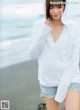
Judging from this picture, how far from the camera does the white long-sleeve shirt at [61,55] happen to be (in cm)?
132

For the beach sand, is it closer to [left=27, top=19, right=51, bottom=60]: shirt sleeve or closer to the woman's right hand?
[left=27, top=19, right=51, bottom=60]: shirt sleeve

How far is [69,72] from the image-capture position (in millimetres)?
1328

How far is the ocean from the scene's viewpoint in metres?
1.53

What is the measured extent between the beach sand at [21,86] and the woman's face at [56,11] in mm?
347

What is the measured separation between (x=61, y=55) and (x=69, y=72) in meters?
0.10

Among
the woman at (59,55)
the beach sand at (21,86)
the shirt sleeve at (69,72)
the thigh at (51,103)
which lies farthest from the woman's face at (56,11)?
the thigh at (51,103)

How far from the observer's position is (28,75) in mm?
1563

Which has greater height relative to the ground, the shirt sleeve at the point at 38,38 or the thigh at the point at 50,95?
the shirt sleeve at the point at 38,38

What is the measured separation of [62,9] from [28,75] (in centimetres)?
47

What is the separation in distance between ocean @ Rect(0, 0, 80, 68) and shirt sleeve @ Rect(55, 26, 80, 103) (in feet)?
1.02

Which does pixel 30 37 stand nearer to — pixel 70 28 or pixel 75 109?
pixel 70 28

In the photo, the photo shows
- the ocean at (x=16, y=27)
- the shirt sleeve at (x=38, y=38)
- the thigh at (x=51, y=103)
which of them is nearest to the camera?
the shirt sleeve at (x=38, y=38)

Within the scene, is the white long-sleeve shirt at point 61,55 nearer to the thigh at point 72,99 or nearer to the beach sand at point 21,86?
the thigh at point 72,99

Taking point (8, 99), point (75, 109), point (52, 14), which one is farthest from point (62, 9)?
point (8, 99)
